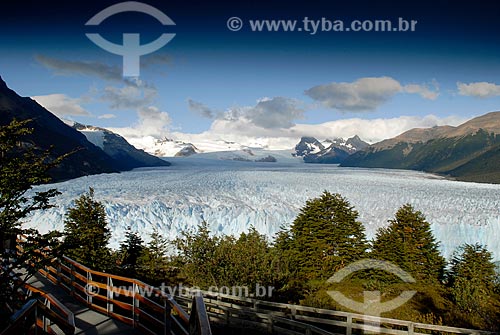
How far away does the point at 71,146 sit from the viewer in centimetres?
9762

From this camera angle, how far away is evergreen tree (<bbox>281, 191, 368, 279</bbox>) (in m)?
29.9

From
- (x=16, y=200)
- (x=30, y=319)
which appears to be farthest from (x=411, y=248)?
(x=30, y=319)

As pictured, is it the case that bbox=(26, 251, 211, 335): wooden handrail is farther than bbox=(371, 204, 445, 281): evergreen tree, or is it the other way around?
bbox=(371, 204, 445, 281): evergreen tree

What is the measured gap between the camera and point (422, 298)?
20562mm

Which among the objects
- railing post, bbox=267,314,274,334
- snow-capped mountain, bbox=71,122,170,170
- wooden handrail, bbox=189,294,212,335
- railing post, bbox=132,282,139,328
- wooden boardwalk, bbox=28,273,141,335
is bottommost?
railing post, bbox=267,314,274,334

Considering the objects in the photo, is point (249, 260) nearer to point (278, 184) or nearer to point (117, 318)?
point (117, 318)

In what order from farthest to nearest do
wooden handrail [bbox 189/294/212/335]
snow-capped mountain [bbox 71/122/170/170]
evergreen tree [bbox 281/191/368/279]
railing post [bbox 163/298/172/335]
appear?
snow-capped mountain [bbox 71/122/170/170]
evergreen tree [bbox 281/191/368/279]
railing post [bbox 163/298/172/335]
wooden handrail [bbox 189/294/212/335]

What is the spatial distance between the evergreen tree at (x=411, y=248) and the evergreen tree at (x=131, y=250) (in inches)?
733

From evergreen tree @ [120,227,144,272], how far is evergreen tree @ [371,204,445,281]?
18.6 meters

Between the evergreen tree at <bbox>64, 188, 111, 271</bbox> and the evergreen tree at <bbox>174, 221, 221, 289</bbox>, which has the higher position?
the evergreen tree at <bbox>64, 188, 111, 271</bbox>

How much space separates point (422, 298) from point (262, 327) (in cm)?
1417

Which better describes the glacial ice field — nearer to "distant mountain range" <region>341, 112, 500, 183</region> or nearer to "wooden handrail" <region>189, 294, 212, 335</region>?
"wooden handrail" <region>189, 294, 212, 335</region>

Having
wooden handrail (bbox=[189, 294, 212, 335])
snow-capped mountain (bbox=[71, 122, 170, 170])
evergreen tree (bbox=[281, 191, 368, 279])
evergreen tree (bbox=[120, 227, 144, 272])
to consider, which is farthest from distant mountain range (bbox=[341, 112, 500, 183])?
wooden handrail (bbox=[189, 294, 212, 335])

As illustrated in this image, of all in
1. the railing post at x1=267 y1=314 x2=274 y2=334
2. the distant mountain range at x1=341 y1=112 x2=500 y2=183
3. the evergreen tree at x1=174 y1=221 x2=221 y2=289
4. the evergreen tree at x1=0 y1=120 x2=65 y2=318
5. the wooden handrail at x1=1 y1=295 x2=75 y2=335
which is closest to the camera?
the wooden handrail at x1=1 y1=295 x2=75 y2=335
